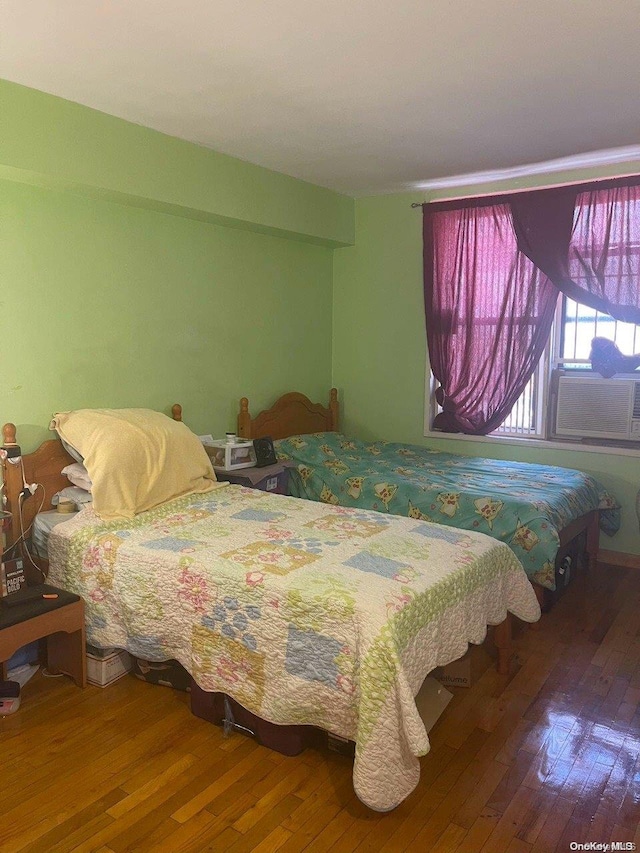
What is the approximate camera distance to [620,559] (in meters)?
4.17

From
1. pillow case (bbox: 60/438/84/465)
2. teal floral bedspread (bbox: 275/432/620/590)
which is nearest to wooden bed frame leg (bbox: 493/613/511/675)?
teal floral bedspread (bbox: 275/432/620/590)

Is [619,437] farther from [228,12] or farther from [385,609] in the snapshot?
[228,12]

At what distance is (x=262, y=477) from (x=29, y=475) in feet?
4.12

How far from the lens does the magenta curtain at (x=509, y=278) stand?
3904mm

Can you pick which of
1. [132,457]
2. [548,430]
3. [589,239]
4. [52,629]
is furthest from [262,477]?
[589,239]

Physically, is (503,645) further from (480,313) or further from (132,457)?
(480,313)

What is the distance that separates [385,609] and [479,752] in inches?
28.5

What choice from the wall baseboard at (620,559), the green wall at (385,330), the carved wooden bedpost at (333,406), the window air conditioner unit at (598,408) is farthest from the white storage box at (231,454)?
the wall baseboard at (620,559)

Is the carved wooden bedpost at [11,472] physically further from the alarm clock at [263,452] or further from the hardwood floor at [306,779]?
the alarm clock at [263,452]

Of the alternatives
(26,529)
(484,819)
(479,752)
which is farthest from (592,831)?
(26,529)

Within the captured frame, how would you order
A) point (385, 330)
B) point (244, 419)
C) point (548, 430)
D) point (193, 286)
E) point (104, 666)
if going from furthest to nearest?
point (385, 330)
point (548, 430)
point (244, 419)
point (193, 286)
point (104, 666)

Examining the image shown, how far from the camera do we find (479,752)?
2.29m

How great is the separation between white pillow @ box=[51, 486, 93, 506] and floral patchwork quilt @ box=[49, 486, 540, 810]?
0.13 meters

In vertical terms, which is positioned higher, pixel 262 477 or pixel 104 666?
pixel 262 477
